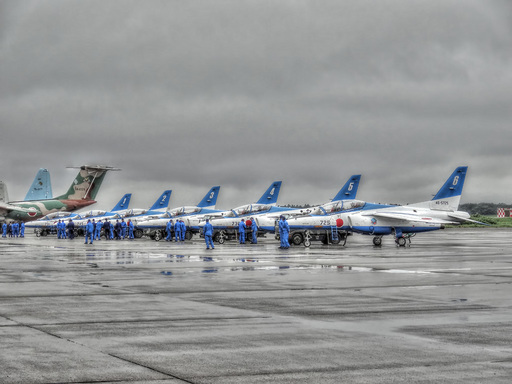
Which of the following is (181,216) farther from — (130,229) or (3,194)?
(3,194)

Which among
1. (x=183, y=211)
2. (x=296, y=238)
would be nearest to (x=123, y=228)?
(x=183, y=211)

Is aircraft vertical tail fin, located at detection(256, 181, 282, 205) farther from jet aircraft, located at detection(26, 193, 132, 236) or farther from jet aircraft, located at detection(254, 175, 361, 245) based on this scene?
jet aircraft, located at detection(26, 193, 132, 236)

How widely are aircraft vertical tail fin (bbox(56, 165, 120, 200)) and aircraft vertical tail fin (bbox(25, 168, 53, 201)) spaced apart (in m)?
7.27

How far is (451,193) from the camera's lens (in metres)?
34.9

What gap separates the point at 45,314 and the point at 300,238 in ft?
80.1

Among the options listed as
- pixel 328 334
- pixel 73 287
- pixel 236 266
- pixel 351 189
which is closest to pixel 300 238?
pixel 351 189

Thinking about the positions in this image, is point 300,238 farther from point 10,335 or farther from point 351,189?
point 10,335

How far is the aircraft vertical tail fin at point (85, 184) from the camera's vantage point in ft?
230

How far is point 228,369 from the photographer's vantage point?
18.0 ft

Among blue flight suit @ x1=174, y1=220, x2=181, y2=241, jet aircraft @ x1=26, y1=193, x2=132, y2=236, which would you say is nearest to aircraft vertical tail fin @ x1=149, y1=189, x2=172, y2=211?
jet aircraft @ x1=26, y1=193, x2=132, y2=236

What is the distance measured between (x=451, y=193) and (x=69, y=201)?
4561 centimetres

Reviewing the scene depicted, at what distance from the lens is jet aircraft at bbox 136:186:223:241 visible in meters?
45.6

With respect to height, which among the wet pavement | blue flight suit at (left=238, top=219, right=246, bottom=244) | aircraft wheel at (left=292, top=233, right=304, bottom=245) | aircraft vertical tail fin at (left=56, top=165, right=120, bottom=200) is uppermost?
aircraft vertical tail fin at (left=56, top=165, right=120, bottom=200)

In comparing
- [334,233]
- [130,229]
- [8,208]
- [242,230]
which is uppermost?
[8,208]
